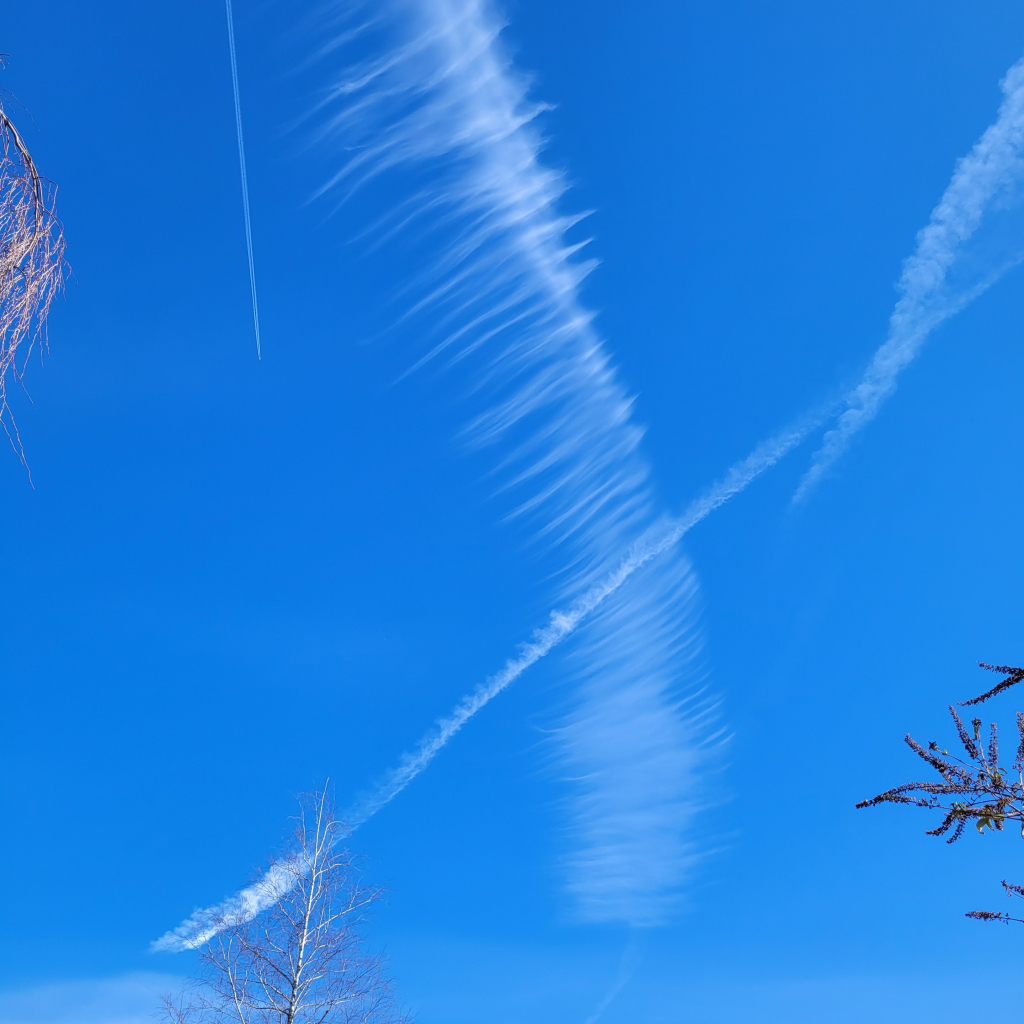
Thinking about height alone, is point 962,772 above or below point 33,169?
below

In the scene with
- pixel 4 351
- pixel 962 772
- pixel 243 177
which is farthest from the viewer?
pixel 243 177

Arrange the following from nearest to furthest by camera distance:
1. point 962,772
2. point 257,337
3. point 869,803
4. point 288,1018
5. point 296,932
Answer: point 962,772 < point 869,803 < point 288,1018 < point 296,932 < point 257,337

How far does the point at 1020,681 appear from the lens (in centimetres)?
246

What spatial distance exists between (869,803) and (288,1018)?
15242mm

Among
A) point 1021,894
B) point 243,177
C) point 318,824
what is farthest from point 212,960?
point 243,177

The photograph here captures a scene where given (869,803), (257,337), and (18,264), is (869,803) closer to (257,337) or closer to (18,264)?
(18,264)

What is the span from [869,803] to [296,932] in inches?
607

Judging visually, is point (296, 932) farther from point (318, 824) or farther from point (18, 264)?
point (18, 264)

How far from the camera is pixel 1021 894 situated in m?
3.10

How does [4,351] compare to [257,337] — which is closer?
[4,351]

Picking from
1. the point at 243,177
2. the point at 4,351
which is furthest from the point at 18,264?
the point at 243,177

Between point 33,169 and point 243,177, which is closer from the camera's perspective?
point 33,169

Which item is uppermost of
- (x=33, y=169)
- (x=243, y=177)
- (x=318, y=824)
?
(x=243, y=177)

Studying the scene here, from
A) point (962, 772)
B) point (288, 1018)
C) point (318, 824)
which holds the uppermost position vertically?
point (318, 824)
